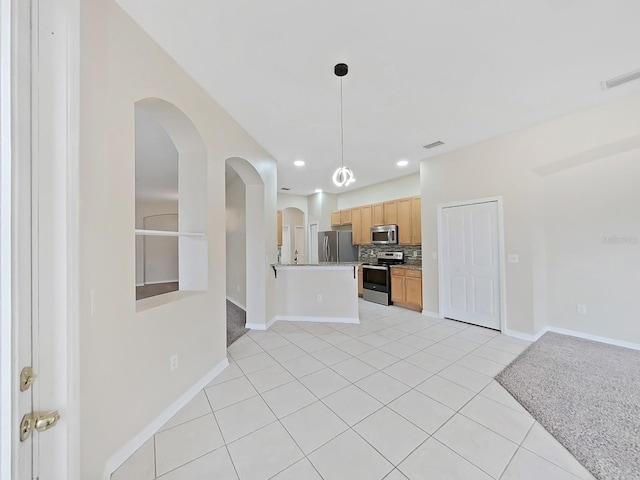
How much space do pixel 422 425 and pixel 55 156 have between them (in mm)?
2496

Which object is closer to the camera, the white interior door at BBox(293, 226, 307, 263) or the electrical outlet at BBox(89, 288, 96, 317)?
the electrical outlet at BBox(89, 288, 96, 317)

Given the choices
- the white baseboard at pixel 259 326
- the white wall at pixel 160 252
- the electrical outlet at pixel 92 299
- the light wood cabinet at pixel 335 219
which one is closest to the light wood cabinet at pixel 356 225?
the light wood cabinet at pixel 335 219

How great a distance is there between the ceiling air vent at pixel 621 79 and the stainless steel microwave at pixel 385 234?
137 inches

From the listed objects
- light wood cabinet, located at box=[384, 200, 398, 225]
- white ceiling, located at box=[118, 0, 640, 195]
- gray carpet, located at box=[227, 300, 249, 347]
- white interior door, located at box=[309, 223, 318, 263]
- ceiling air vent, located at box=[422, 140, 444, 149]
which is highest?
white ceiling, located at box=[118, 0, 640, 195]

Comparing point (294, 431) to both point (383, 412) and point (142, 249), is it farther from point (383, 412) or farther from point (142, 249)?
point (142, 249)

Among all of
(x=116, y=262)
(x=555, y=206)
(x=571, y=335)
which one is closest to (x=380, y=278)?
(x=571, y=335)

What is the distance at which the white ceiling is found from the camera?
161cm

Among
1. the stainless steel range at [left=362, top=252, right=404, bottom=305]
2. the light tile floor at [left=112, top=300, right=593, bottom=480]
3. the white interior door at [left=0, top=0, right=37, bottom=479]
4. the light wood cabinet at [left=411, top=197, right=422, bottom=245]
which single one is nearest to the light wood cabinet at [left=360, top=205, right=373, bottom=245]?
the stainless steel range at [left=362, top=252, right=404, bottom=305]

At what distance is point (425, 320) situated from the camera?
423 centimetres

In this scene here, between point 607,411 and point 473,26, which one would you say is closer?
point 473,26

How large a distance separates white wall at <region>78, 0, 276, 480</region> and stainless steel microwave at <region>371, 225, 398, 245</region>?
171 inches

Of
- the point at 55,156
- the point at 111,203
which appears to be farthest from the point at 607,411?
the point at 111,203

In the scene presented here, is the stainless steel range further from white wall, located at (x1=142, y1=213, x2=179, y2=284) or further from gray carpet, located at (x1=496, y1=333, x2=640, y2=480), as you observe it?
white wall, located at (x1=142, y1=213, x2=179, y2=284)

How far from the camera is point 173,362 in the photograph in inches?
77.1
